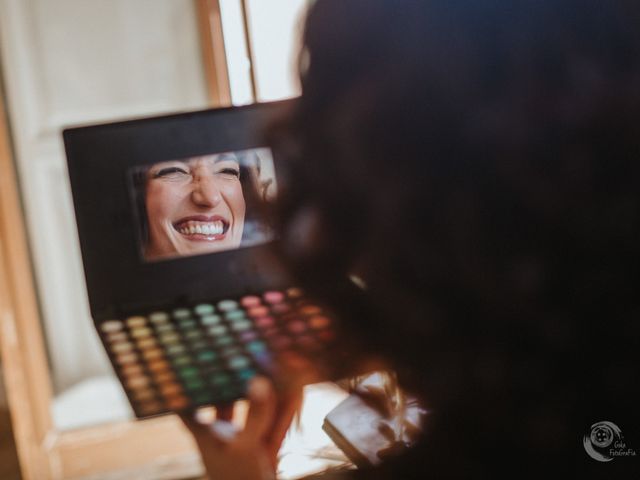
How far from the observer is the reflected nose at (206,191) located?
15.0 inches

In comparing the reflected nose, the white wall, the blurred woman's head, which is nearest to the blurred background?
the white wall

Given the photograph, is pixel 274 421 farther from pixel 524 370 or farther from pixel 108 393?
pixel 108 393

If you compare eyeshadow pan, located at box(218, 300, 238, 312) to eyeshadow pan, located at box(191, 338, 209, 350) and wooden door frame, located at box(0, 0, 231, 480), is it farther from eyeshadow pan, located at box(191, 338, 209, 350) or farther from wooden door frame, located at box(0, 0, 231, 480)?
wooden door frame, located at box(0, 0, 231, 480)

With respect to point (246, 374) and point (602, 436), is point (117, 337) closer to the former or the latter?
point (246, 374)

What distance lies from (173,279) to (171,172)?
0.21ft

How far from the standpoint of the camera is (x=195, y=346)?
0.36m

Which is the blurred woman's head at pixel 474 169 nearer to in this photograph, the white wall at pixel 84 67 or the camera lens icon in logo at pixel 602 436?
the camera lens icon in logo at pixel 602 436

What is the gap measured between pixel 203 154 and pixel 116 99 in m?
0.90

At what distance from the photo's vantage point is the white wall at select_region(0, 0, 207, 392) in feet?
3.84

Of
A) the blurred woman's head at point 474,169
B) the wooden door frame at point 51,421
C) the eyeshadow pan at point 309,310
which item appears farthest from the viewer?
the wooden door frame at point 51,421

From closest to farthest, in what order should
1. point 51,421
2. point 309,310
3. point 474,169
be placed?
point 474,169 < point 309,310 < point 51,421

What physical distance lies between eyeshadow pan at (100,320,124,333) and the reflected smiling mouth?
0.06m

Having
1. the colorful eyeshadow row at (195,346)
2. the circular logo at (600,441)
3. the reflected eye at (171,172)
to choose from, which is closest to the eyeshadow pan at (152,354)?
the colorful eyeshadow row at (195,346)

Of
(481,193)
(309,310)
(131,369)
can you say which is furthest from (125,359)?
(481,193)
